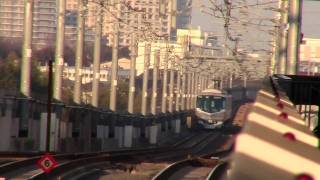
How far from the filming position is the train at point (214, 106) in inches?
3548

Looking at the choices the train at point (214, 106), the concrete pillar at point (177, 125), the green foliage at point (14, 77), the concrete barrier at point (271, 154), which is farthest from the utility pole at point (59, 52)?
the green foliage at point (14, 77)

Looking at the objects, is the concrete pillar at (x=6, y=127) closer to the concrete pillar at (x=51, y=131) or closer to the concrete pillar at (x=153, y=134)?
the concrete pillar at (x=51, y=131)

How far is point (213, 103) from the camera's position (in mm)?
90500

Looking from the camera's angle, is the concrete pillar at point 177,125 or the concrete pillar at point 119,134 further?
the concrete pillar at point 177,125

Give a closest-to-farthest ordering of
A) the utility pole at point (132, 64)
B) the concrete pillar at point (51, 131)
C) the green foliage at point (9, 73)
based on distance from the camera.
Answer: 1. the concrete pillar at point (51, 131)
2. the utility pole at point (132, 64)
3. the green foliage at point (9, 73)

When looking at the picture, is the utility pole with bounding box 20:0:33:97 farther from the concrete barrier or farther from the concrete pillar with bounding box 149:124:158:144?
the concrete barrier

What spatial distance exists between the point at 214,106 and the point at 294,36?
57953 millimetres

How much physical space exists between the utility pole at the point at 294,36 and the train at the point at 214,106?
56.1m

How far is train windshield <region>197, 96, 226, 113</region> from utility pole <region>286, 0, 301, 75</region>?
56304 millimetres

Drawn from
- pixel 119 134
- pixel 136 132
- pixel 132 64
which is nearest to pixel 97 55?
pixel 132 64

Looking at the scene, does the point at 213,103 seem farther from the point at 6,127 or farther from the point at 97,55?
the point at 6,127

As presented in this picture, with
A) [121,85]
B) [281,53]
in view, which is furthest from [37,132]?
[121,85]

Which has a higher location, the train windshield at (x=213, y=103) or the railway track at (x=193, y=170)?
the railway track at (x=193, y=170)

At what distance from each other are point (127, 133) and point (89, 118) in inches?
441
